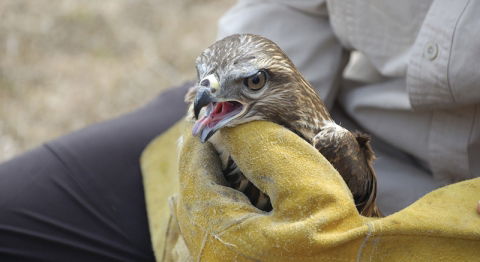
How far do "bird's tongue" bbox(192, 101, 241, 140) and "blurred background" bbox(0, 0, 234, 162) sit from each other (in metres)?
3.15

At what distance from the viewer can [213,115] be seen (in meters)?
1.71

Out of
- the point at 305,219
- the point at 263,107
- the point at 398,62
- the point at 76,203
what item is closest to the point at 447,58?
the point at 398,62

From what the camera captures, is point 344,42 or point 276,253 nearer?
point 276,253

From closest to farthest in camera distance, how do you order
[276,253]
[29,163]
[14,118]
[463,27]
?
[276,253], [463,27], [29,163], [14,118]

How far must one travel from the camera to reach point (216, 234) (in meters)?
1.63

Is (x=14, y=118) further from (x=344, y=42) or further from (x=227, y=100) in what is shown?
(x=227, y=100)

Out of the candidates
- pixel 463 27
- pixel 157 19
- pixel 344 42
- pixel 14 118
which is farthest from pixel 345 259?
pixel 157 19

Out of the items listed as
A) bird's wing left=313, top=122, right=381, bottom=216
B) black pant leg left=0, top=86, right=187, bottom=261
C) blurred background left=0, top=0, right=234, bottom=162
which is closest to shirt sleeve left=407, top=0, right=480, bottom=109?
bird's wing left=313, top=122, right=381, bottom=216

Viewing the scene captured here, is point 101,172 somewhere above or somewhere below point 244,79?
below

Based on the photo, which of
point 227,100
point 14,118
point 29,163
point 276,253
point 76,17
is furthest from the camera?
point 76,17

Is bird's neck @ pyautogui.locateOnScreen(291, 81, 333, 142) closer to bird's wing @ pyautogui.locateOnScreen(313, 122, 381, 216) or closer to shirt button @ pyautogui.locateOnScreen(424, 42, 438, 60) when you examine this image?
bird's wing @ pyautogui.locateOnScreen(313, 122, 381, 216)

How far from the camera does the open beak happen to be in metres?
1.62

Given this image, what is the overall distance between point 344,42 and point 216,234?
3.09 ft

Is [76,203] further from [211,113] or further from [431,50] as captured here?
[431,50]
